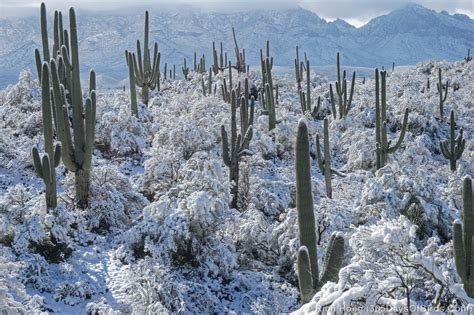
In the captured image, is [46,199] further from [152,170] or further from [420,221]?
[420,221]

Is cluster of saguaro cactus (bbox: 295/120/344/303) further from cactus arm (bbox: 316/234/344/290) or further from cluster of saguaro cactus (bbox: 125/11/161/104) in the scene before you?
cluster of saguaro cactus (bbox: 125/11/161/104)

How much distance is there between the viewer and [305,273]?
19.0 ft

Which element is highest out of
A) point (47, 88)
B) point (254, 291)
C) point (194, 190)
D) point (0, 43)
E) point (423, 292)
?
point (0, 43)

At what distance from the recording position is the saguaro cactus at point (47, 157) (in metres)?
9.35

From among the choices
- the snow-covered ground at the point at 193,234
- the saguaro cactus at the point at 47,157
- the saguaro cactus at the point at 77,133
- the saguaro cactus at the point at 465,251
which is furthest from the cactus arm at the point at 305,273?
the saguaro cactus at the point at 77,133

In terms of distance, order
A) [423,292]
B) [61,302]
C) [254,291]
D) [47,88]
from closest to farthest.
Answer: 1. [423,292]
2. [61,302]
3. [254,291]
4. [47,88]

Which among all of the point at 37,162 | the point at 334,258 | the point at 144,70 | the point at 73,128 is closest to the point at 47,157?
the point at 37,162

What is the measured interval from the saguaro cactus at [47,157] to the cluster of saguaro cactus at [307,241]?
5366mm

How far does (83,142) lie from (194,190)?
2.54 meters

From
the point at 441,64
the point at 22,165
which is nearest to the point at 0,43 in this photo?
the point at 441,64

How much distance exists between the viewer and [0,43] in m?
196

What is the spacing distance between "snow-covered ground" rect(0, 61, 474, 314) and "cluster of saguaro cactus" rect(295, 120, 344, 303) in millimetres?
265

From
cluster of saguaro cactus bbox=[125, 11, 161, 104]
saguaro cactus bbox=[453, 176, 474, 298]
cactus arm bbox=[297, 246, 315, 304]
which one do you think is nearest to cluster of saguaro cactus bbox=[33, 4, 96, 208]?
cactus arm bbox=[297, 246, 315, 304]

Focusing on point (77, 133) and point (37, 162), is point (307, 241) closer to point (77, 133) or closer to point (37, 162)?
point (37, 162)
